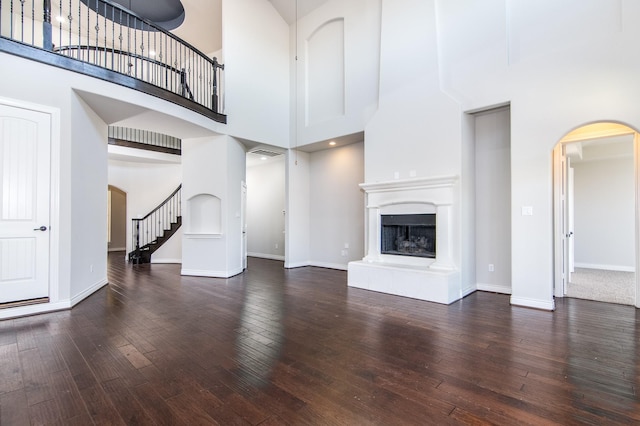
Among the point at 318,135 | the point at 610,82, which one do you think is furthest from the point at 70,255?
the point at 610,82

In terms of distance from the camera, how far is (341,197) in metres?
7.20

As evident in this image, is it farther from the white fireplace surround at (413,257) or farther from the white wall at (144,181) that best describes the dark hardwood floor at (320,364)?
the white wall at (144,181)

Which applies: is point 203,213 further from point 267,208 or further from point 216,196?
point 267,208

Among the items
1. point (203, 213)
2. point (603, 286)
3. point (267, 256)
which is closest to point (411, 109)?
point (603, 286)

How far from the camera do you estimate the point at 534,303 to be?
4.09m

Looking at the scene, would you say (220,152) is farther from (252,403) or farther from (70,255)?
(252,403)

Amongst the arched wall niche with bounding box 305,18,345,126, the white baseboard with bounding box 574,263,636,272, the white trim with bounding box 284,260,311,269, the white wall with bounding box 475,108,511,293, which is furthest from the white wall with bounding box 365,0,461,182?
the white baseboard with bounding box 574,263,636,272

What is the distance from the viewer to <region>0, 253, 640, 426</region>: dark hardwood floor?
6.08ft

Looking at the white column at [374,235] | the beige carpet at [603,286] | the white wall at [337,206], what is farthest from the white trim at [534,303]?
the white wall at [337,206]

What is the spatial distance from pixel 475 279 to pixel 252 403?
4.36m

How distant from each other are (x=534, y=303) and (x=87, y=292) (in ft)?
20.6

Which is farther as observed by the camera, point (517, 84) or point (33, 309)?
point (517, 84)

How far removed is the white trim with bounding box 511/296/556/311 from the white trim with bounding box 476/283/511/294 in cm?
64

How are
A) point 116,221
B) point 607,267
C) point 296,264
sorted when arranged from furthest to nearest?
point 116,221, point 296,264, point 607,267
